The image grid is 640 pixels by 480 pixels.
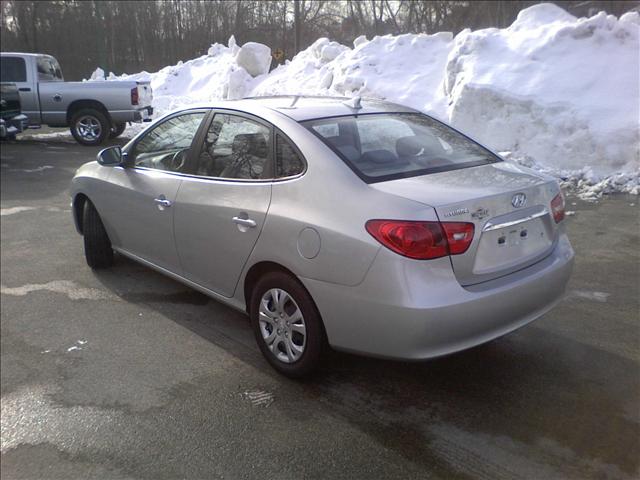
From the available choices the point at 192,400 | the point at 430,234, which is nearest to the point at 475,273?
the point at 430,234

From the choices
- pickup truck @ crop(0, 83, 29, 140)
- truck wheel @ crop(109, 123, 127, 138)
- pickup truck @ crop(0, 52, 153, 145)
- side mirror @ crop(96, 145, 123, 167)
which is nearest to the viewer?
side mirror @ crop(96, 145, 123, 167)

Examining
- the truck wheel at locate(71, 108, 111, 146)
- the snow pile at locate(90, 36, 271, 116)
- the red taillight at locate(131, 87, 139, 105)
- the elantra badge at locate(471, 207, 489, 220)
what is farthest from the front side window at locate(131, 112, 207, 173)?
the snow pile at locate(90, 36, 271, 116)

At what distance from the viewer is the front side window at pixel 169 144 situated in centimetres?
406

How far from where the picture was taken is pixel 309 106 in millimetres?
3750

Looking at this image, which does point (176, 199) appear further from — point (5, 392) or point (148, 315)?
point (5, 392)

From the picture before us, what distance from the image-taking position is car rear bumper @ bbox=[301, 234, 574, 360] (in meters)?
2.72

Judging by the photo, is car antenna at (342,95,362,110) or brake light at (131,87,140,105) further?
brake light at (131,87,140,105)

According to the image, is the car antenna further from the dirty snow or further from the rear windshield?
the dirty snow

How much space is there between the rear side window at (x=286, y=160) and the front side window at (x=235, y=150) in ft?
0.23

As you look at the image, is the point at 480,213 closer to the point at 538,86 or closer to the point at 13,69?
the point at 538,86

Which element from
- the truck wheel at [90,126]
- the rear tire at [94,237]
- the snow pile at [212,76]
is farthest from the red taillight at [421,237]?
the snow pile at [212,76]

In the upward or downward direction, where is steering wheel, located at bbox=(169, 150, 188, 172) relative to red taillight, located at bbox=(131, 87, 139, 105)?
downward

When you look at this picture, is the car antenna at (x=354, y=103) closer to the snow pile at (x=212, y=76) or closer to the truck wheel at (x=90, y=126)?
the truck wheel at (x=90, y=126)

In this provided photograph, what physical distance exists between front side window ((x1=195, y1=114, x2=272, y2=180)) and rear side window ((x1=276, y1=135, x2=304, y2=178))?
0.23ft
